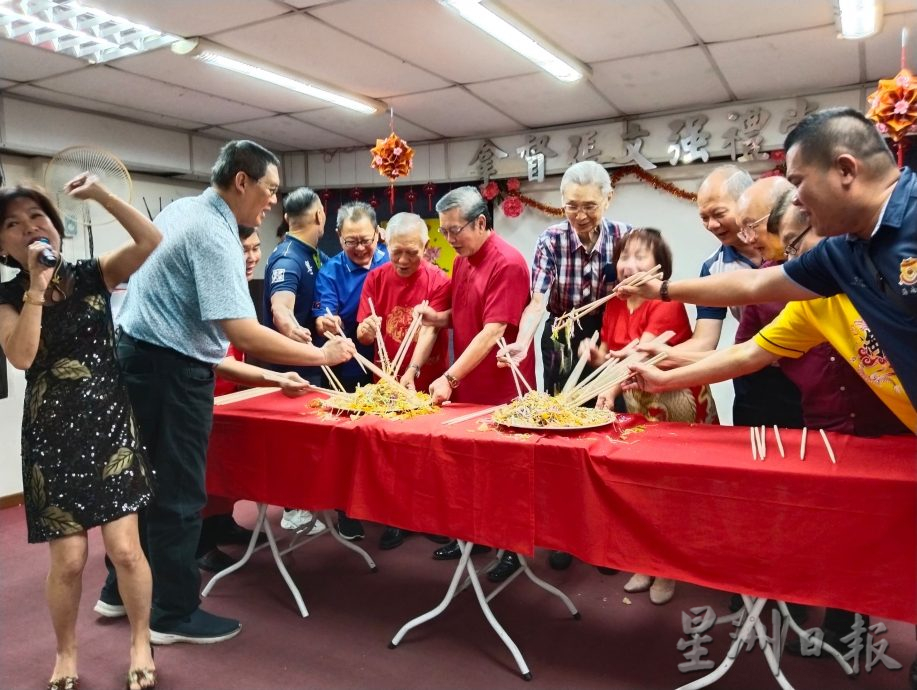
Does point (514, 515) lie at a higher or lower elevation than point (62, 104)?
lower

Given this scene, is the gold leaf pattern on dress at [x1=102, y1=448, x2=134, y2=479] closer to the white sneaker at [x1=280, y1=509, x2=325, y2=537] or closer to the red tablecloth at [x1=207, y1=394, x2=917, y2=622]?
the red tablecloth at [x1=207, y1=394, x2=917, y2=622]

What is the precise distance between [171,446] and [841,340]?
222 cm

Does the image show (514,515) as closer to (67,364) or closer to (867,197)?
(867,197)

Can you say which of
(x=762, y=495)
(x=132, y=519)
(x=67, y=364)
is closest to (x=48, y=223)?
(x=67, y=364)

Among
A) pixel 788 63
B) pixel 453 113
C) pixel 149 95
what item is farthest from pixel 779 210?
pixel 149 95

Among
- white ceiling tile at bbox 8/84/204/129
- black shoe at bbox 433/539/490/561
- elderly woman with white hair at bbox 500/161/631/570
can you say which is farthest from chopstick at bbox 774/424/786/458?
white ceiling tile at bbox 8/84/204/129

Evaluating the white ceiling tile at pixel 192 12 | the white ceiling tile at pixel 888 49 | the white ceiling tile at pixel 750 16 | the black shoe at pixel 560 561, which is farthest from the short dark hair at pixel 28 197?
the white ceiling tile at pixel 888 49

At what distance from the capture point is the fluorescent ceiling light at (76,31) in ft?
11.1

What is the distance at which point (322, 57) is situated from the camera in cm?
406

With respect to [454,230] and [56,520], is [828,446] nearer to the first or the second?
[454,230]

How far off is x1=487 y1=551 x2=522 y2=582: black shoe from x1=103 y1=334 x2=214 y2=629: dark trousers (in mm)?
1306

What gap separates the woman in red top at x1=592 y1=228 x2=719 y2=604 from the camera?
2.59 meters

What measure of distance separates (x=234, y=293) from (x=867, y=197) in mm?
1903

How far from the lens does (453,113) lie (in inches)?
211
